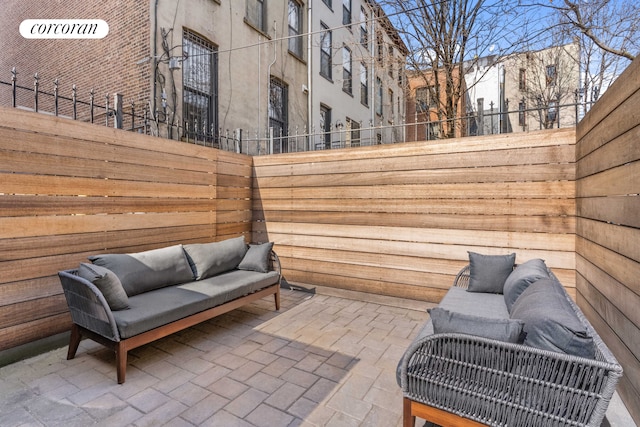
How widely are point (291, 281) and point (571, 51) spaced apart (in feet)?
29.6

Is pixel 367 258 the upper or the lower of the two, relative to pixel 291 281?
upper

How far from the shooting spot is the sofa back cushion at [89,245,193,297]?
3.01 meters

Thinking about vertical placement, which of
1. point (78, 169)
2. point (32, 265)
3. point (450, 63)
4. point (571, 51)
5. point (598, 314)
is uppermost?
point (571, 51)

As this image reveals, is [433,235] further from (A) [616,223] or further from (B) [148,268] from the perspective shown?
(B) [148,268]

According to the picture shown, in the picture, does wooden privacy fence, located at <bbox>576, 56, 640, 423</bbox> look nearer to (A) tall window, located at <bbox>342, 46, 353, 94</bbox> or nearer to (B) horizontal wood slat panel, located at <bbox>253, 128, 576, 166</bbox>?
(B) horizontal wood slat panel, located at <bbox>253, 128, 576, 166</bbox>

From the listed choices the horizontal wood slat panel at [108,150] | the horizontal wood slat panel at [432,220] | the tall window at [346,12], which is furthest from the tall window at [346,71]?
the horizontal wood slat panel at [108,150]

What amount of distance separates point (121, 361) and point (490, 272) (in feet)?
10.8

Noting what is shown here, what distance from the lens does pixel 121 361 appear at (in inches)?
94.7

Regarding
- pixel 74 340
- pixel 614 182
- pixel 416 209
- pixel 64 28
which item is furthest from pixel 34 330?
pixel 64 28

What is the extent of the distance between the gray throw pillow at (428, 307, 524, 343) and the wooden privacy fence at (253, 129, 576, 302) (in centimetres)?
222

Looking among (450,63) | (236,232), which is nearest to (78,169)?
(236,232)

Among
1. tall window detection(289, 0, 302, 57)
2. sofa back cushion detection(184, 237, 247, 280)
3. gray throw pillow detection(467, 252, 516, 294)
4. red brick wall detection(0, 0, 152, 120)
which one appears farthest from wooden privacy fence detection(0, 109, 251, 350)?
tall window detection(289, 0, 302, 57)

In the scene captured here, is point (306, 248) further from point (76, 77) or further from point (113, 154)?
point (76, 77)

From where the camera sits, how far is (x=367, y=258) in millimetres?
4395
